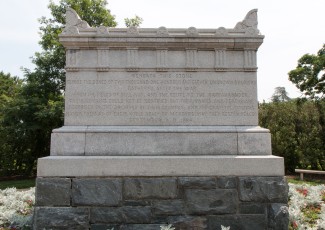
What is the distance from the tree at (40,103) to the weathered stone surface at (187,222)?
1019 centimetres

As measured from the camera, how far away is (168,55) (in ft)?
17.7

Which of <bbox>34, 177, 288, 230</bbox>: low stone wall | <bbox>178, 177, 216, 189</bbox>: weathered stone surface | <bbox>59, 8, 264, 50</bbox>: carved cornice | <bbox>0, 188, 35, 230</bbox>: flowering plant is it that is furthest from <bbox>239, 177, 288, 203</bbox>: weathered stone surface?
<bbox>0, 188, 35, 230</bbox>: flowering plant

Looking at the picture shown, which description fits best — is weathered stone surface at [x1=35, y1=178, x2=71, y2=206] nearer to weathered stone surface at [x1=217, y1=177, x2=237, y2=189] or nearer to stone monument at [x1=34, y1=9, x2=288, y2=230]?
stone monument at [x1=34, y1=9, x2=288, y2=230]

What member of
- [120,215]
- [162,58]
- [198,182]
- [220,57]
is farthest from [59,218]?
[220,57]

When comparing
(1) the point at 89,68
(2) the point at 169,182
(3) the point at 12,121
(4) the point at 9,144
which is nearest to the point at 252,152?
(2) the point at 169,182

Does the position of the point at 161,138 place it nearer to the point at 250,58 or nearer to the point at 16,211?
the point at 250,58

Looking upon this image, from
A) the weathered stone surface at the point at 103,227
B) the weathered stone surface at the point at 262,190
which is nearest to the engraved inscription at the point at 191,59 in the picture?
the weathered stone surface at the point at 262,190

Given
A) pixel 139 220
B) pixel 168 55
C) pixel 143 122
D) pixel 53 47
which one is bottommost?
pixel 139 220

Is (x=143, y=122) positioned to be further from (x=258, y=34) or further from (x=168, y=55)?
(x=258, y=34)

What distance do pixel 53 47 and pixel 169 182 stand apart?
1384cm

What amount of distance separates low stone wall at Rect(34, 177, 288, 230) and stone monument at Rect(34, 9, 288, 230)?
0.05 ft

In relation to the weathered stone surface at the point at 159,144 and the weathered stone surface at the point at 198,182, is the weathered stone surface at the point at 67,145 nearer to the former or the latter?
the weathered stone surface at the point at 159,144

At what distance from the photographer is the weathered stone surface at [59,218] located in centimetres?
460

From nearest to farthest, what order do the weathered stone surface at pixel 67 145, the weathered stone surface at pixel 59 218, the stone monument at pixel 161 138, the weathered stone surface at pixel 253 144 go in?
1. the weathered stone surface at pixel 59 218
2. the stone monument at pixel 161 138
3. the weathered stone surface at pixel 67 145
4. the weathered stone surface at pixel 253 144
